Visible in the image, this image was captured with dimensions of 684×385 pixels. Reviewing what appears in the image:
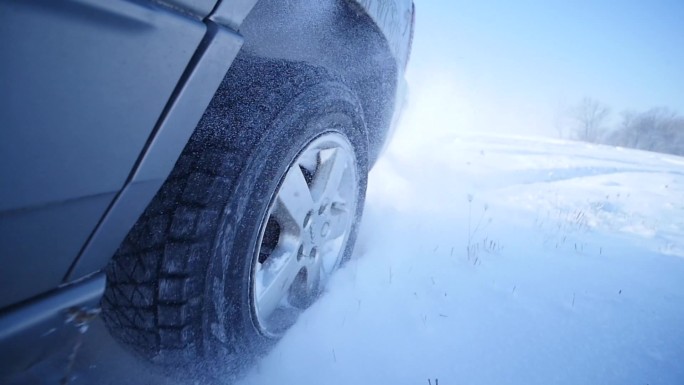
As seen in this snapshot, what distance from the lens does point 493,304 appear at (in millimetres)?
1453

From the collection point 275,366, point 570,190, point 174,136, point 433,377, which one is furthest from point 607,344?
point 570,190

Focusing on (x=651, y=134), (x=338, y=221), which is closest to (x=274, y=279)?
(x=338, y=221)

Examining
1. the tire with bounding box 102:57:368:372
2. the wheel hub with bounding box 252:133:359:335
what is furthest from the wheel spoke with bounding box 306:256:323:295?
the tire with bounding box 102:57:368:372

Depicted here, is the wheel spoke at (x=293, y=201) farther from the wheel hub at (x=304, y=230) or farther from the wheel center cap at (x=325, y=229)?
the wheel center cap at (x=325, y=229)

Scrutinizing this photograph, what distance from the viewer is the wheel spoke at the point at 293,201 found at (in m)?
1.06

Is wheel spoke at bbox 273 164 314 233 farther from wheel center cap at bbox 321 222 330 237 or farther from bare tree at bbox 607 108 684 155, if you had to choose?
bare tree at bbox 607 108 684 155

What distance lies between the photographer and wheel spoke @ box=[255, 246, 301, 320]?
109cm

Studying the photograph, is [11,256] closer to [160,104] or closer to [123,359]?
Result: [160,104]

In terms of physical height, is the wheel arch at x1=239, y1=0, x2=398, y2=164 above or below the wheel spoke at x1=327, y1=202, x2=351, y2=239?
above

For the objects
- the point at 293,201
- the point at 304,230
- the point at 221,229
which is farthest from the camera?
the point at 304,230

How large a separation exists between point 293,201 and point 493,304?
1082 mm

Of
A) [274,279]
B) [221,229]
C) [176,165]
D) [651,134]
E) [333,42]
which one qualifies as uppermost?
[651,134]

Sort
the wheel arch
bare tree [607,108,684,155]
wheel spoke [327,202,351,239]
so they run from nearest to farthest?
the wheel arch < wheel spoke [327,202,351,239] < bare tree [607,108,684,155]

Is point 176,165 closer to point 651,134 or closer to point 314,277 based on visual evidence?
point 314,277
